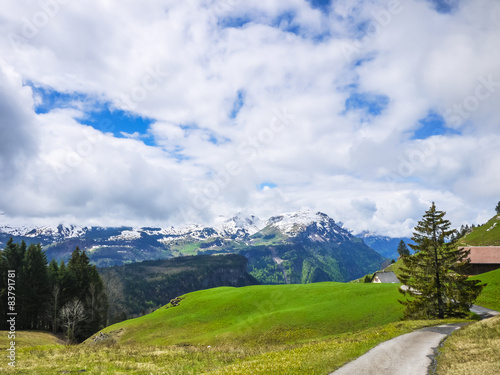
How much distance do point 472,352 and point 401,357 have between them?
191 inches

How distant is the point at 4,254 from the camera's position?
73.0m

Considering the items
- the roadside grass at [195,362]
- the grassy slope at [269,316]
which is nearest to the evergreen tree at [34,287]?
the grassy slope at [269,316]

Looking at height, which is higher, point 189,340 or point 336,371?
point 336,371

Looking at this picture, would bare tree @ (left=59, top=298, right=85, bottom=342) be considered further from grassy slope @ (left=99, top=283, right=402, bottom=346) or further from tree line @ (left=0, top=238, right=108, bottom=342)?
grassy slope @ (left=99, top=283, right=402, bottom=346)

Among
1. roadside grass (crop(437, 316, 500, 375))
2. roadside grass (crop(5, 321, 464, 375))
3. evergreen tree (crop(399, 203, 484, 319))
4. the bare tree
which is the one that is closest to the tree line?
the bare tree

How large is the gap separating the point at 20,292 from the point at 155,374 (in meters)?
75.1

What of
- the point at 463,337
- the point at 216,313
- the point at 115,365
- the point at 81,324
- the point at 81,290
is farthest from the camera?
the point at 81,290

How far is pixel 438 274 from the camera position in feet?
127

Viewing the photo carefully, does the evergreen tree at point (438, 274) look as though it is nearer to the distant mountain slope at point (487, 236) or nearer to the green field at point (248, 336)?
the green field at point (248, 336)

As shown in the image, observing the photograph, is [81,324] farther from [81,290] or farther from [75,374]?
[75,374]

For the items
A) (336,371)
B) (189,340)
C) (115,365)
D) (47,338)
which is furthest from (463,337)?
(47,338)

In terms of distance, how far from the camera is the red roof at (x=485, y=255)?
276 ft

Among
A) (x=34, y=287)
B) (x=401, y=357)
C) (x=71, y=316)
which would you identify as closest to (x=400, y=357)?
(x=401, y=357)

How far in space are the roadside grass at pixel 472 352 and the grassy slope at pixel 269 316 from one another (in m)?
23.4
